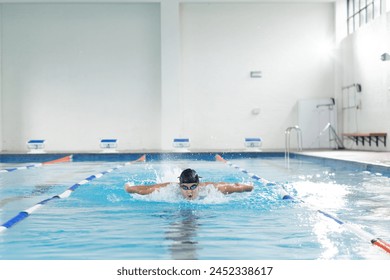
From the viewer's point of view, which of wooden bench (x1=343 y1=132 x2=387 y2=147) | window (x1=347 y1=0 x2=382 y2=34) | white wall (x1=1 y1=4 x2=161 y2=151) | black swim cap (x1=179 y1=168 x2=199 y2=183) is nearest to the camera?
black swim cap (x1=179 y1=168 x2=199 y2=183)

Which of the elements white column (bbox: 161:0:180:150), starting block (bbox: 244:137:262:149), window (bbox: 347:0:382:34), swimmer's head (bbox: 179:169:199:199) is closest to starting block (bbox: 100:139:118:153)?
white column (bbox: 161:0:180:150)

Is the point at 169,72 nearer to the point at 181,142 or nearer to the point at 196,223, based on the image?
the point at 181,142

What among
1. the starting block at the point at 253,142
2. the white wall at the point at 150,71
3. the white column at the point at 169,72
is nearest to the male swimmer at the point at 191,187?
the starting block at the point at 253,142

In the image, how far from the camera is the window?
45.8 ft

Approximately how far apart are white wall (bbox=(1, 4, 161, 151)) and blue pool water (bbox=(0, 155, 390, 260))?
906 cm

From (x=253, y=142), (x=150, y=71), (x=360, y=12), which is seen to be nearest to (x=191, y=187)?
(x=253, y=142)

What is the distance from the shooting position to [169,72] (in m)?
16.1

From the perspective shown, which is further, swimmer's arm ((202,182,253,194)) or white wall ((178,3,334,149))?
white wall ((178,3,334,149))

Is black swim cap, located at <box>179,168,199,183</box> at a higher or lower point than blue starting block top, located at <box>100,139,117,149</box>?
lower

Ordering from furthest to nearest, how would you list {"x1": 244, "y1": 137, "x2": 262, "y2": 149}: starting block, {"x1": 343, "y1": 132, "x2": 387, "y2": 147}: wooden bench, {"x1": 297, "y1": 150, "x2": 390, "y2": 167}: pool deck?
{"x1": 244, "y1": 137, "x2": 262, "y2": 149}: starting block
{"x1": 343, "y1": 132, "x2": 387, "y2": 147}: wooden bench
{"x1": 297, "y1": 150, "x2": 390, "y2": 167}: pool deck

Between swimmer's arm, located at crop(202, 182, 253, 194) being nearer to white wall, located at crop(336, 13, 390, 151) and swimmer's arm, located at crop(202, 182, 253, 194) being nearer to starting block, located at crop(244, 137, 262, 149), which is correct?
white wall, located at crop(336, 13, 390, 151)

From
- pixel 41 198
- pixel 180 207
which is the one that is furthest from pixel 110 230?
pixel 41 198

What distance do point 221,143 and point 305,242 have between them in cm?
1317

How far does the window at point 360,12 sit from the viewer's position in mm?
13961
